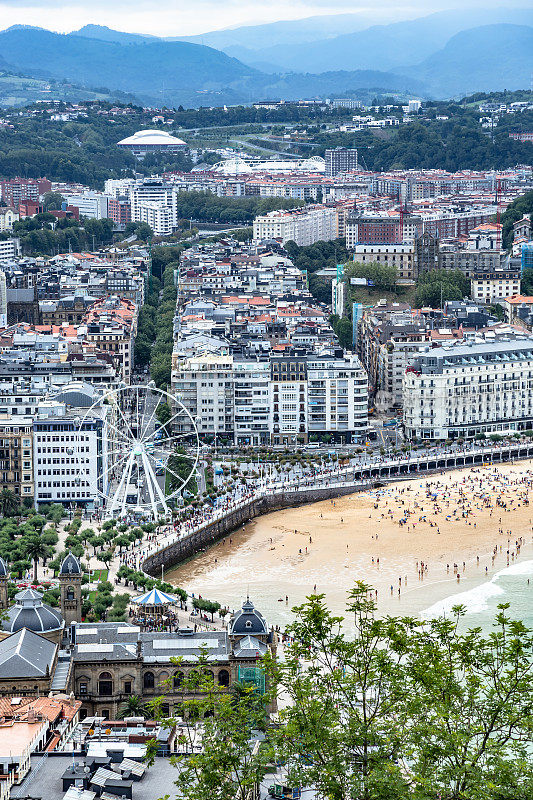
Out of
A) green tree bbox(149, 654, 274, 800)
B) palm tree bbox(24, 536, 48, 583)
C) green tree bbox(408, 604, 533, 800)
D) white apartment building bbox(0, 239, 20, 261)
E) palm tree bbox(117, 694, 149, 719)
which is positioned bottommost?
white apartment building bbox(0, 239, 20, 261)

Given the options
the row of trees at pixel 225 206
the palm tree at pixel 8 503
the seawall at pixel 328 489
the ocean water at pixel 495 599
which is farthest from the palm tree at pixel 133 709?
the row of trees at pixel 225 206

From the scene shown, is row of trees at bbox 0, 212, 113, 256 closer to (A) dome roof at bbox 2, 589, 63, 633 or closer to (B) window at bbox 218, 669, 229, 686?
(A) dome roof at bbox 2, 589, 63, 633

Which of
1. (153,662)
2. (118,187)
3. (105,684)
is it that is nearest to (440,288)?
(153,662)

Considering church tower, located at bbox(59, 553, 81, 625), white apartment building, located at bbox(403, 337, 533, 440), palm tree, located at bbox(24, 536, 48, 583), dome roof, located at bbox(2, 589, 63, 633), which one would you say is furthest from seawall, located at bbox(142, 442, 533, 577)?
dome roof, located at bbox(2, 589, 63, 633)

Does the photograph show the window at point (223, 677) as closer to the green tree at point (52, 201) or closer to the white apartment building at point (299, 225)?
the white apartment building at point (299, 225)

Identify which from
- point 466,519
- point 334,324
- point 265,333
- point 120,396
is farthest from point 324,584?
point 334,324

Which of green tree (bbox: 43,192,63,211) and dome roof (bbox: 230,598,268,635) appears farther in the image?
green tree (bbox: 43,192,63,211)

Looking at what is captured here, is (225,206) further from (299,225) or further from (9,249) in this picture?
(9,249)
